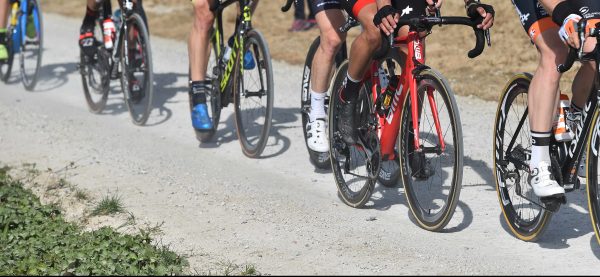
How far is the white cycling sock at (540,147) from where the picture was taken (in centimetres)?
557

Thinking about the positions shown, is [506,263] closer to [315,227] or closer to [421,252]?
[421,252]

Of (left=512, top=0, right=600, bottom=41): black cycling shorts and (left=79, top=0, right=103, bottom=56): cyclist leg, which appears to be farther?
(left=79, top=0, right=103, bottom=56): cyclist leg

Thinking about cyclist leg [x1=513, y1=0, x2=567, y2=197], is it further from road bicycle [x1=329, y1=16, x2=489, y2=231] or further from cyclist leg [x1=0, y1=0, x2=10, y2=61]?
cyclist leg [x1=0, y1=0, x2=10, y2=61]

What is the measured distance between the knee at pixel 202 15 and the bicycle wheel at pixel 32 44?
3595 millimetres

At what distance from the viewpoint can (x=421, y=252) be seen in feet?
19.1

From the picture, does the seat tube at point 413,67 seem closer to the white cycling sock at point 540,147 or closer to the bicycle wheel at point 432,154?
the bicycle wheel at point 432,154

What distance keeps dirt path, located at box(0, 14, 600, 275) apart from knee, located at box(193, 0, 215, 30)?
1039 millimetres

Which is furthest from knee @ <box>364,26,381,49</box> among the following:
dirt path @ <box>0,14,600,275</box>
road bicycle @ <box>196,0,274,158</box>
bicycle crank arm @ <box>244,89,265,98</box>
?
bicycle crank arm @ <box>244,89,265,98</box>

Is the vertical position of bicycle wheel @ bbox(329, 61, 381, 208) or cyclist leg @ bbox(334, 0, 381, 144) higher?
cyclist leg @ bbox(334, 0, 381, 144)

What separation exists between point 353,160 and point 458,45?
638 centimetres

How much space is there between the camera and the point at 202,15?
27.9ft

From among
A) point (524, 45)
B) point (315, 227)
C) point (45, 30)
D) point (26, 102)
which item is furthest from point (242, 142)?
point (45, 30)

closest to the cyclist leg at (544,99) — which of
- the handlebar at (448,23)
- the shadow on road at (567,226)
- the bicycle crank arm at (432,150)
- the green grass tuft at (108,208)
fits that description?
the handlebar at (448,23)

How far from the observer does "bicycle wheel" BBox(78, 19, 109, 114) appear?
10.4 meters
